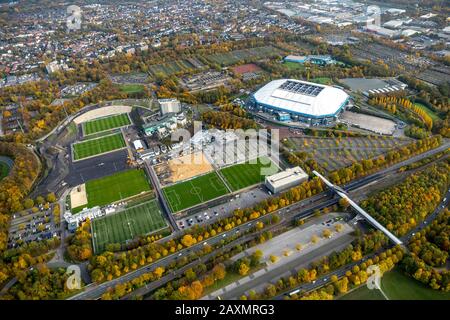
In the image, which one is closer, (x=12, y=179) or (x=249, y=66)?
(x=12, y=179)

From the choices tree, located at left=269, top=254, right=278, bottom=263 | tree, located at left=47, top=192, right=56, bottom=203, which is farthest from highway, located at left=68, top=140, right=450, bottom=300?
tree, located at left=47, top=192, right=56, bottom=203

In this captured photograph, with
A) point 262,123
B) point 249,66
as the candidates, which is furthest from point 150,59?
point 262,123

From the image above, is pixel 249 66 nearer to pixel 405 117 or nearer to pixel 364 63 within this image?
pixel 364 63

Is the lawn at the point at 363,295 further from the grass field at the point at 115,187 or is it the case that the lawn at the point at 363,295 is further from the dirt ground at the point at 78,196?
the dirt ground at the point at 78,196

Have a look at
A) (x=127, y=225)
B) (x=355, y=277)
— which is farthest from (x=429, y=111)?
(x=127, y=225)

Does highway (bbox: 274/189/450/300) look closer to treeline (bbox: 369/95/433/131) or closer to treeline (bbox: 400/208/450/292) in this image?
treeline (bbox: 400/208/450/292)

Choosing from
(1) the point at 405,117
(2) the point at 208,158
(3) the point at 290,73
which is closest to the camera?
(2) the point at 208,158

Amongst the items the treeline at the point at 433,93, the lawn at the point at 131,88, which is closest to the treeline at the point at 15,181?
the lawn at the point at 131,88
